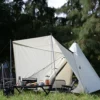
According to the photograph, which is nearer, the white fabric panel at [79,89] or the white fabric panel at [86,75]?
the white fabric panel at [79,89]

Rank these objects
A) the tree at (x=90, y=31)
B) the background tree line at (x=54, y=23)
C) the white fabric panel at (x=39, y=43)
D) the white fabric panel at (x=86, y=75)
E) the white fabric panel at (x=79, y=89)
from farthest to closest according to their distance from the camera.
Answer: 1. the background tree line at (x=54, y=23)
2. the tree at (x=90, y=31)
3. the white fabric panel at (x=39, y=43)
4. the white fabric panel at (x=86, y=75)
5. the white fabric panel at (x=79, y=89)

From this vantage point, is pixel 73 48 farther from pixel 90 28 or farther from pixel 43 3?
pixel 43 3

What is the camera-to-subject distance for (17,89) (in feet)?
→ 29.5

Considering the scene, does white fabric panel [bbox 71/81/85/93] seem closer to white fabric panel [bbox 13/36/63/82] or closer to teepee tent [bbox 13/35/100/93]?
teepee tent [bbox 13/35/100/93]

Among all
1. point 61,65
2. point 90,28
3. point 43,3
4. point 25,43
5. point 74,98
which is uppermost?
point 43,3

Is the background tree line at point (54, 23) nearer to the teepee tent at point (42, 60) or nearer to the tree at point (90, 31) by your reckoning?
the tree at point (90, 31)

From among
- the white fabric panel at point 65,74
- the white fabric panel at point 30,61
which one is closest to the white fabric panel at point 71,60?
the white fabric panel at point 30,61

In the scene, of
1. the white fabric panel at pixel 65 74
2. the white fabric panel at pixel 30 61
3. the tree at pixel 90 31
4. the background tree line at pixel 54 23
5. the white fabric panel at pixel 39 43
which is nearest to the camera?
the white fabric panel at pixel 39 43

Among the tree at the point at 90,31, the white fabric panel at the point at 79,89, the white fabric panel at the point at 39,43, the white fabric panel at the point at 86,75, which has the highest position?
the tree at the point at 90,31

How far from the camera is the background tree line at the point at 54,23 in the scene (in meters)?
15.6

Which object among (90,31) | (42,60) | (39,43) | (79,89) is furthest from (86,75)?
(90,31)

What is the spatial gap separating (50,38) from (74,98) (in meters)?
2.49

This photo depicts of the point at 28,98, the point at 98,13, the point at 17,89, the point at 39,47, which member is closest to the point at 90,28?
the point at 98,13

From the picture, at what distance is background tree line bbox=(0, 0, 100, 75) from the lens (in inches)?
614
